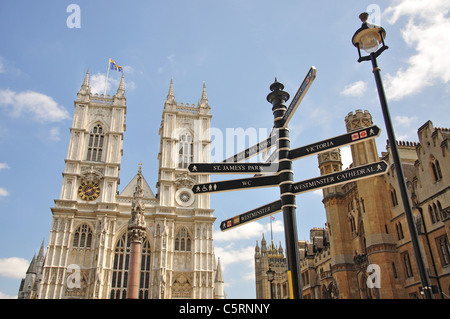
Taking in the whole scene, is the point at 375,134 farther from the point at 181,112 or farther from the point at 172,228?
the point at 181,112

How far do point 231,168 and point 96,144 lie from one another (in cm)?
4429

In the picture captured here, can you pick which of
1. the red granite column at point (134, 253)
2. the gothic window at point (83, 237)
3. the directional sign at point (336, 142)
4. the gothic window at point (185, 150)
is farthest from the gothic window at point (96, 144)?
the directional sign at point (336, 142)

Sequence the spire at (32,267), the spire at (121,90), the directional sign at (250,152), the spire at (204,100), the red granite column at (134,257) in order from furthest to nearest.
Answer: the spire at (32,267) → the spire at (204,100) → the spire at (121,90) → the red granite column at (134,257) → the directional sign at (250,152)

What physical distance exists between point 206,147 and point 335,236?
2484 centimetres

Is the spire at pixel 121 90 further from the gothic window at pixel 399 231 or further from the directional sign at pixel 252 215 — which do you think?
the directional sign at pixel 252 215

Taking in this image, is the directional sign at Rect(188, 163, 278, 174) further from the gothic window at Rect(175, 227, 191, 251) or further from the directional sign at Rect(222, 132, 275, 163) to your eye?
the gothic window at Rect(175, 227, 191, 251)

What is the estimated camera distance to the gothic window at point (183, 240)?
44438 mm

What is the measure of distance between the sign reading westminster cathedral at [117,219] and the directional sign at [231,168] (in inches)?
1324

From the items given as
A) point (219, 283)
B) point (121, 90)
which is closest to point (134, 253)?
point (219, 283)

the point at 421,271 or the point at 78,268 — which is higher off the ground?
the point at 78,268

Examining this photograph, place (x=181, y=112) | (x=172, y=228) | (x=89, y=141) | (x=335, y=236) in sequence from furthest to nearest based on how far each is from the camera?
1. (x=181, y=112)
2. (x=89, y=141)
3. (x=172, y=228)
4. (x=335, y=236)

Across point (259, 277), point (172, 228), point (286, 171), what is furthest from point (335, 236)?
point (259, 277)

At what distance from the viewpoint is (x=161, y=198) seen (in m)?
46.0

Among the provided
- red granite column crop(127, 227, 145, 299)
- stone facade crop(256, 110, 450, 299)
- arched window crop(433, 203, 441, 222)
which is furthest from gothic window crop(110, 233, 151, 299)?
arched window crop(433, 203, 441, 222)
